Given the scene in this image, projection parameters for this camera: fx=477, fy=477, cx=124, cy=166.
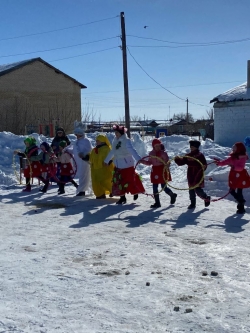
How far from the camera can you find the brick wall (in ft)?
112

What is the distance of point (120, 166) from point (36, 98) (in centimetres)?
2780

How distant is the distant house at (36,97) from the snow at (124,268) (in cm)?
2465

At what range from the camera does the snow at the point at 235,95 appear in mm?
18047

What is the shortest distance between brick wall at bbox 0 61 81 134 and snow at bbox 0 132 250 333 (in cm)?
2527

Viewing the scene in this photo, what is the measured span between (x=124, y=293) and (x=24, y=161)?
9.10 m

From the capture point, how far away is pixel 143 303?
4480 mm

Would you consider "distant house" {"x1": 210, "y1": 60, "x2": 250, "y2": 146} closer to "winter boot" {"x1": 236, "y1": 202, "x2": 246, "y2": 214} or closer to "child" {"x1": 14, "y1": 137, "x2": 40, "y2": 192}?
"child" {"x1": 14, "y1": 137, "x2": 40, "y2": 192}

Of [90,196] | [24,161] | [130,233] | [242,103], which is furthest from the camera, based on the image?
[242,103]

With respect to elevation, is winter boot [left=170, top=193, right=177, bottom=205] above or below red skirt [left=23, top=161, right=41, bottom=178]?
below

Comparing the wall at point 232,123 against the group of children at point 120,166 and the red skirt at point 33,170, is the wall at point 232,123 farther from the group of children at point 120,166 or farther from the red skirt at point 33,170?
the red skirt at point 33,170

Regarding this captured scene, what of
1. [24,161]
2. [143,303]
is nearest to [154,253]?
[143,303]

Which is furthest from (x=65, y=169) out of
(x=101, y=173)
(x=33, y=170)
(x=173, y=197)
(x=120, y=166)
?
(x=173, y=197)

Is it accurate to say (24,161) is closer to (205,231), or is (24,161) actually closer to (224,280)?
(205,231)

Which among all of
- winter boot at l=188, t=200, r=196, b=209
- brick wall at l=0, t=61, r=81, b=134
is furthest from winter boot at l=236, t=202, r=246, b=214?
brick wall at l=0, t=61, r=81, b=134
